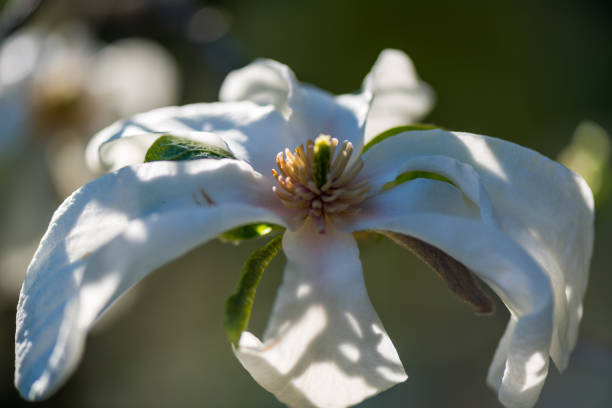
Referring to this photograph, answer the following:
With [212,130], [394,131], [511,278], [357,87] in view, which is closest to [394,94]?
[394,131]

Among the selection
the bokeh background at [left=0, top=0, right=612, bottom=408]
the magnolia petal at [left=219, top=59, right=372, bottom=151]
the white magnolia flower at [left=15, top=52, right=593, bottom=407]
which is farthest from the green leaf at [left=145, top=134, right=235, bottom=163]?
the bokeh background at [left=0, top=0, right=612, bottom=408]

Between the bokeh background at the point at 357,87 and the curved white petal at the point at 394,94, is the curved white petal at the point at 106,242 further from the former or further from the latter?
the bokeh background at the point at 357,87

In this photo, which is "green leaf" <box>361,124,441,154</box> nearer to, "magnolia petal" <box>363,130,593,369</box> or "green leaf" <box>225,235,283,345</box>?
"magnolia petal" <box>363,130,593,369</box>

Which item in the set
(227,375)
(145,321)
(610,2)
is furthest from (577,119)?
(145,321)

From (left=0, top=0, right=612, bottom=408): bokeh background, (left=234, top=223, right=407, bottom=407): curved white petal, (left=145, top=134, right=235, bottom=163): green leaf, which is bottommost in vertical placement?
(left=0, top=0, right=612, bottom=408): bokeh background

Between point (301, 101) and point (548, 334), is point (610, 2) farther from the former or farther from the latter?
point (548, 334)
